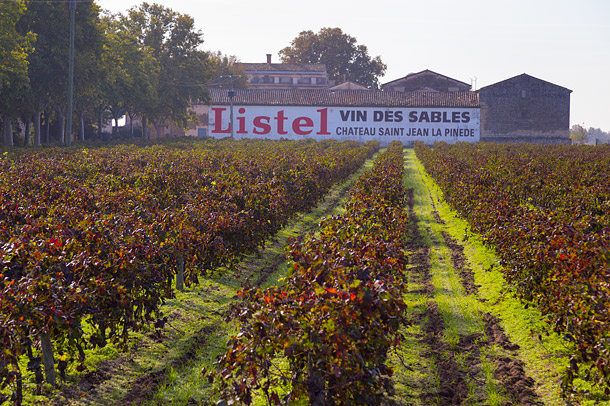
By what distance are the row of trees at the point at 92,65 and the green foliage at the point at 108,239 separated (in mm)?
19097

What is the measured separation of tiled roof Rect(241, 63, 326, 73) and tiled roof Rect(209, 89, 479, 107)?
120ft

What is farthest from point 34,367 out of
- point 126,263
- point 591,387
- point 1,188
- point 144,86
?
point 144,86

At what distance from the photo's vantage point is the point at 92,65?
43.3m

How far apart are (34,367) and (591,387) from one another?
6129mm

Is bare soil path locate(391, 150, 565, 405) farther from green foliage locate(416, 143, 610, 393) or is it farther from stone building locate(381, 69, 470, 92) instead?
stone building locate(381, 69, 470, 92)

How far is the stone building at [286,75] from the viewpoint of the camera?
369 ft

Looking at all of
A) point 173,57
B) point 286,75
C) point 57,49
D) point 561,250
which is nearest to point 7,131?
point 57,49

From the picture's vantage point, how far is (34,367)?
20.5ft

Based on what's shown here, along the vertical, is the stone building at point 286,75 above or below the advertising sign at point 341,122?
above

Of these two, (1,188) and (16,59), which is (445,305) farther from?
A: (16,59)

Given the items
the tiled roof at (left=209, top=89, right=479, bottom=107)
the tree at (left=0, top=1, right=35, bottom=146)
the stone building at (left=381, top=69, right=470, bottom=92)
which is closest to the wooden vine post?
the tree at (left=0, top=1, right=35, bottom=146)

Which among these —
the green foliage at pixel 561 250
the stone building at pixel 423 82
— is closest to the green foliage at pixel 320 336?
the green foliage at pixel 561 250

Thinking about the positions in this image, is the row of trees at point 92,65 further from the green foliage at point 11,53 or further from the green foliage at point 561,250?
the green foliage at point 561,250

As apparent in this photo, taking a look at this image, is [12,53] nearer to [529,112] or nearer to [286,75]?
[529,112]
